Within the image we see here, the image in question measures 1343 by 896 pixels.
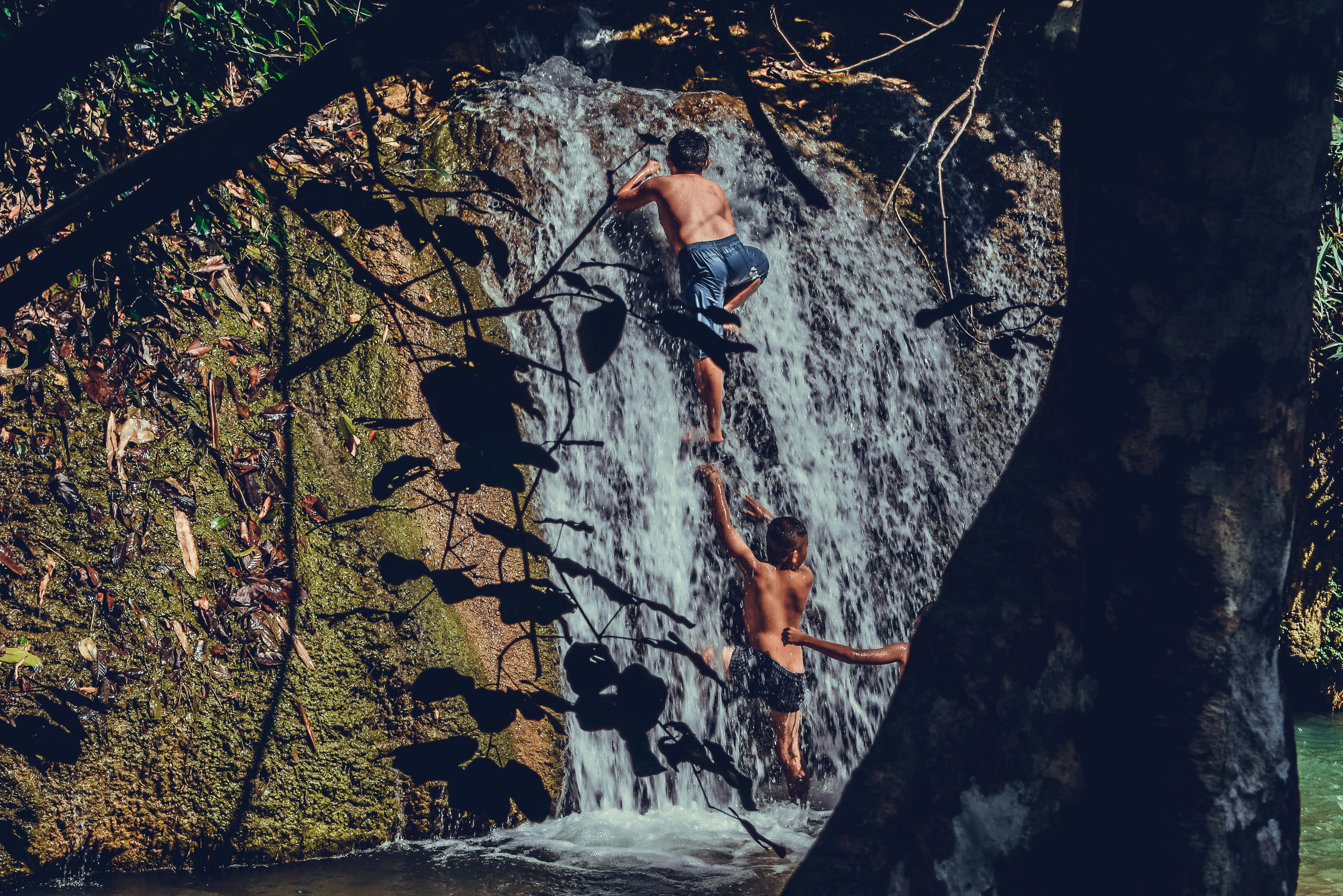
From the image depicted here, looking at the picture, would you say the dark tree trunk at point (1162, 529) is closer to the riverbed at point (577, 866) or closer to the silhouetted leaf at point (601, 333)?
the silhouetted leaf at point (601, 333)

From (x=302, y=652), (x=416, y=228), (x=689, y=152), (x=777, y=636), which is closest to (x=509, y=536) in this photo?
(x=416, y=228)

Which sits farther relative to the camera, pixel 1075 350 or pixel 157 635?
pixel 157 635

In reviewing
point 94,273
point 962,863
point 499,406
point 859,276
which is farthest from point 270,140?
point 859,276

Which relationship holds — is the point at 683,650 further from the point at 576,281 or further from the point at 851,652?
the point at 851,652

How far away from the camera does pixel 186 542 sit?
161 inches

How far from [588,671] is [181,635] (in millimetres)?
3206

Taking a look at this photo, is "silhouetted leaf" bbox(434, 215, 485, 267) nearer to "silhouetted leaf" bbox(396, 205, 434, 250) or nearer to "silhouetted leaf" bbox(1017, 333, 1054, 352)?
"silhouetted leaf" bbox(396, 205, 434, 250)

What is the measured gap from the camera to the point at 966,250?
8141 millimetres

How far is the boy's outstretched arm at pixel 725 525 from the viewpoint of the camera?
5.20 meters

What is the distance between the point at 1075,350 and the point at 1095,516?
0.35 metres

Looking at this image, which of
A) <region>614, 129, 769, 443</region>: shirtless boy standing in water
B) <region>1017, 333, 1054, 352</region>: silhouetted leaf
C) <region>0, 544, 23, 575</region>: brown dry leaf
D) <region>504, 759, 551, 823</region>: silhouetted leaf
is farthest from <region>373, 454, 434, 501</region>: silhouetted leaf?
<region>614, 129, 769, 443</region>: shirtless boy standing in water

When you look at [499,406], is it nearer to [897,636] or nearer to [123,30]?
[123,30]

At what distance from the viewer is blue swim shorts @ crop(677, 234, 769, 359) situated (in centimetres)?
533

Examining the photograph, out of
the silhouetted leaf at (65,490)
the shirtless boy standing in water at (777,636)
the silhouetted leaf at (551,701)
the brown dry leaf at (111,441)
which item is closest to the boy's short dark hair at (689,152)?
the shirtless boy standing in water at (777,636)
